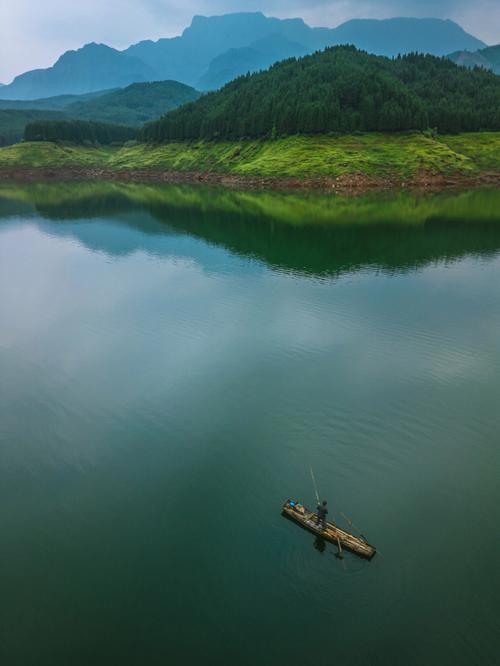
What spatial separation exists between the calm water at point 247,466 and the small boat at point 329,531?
28.2 inches

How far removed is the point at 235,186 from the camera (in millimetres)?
178875

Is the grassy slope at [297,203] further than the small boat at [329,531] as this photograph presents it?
Yes

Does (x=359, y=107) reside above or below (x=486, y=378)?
above

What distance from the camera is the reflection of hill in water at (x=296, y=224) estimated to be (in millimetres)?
84188

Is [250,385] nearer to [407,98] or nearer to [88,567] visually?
[88,567]

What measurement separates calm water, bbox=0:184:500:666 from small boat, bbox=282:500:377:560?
2.35 feet

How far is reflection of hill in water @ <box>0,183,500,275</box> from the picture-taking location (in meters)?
84.2

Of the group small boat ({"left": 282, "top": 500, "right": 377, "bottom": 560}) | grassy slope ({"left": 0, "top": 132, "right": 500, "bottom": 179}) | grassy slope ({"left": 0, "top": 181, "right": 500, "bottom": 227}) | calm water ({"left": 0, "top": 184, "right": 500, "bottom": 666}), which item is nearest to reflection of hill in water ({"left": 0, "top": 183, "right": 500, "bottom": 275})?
grassy slope ({"left": 0, "top": 181, "right": 500, "bottom": 227})

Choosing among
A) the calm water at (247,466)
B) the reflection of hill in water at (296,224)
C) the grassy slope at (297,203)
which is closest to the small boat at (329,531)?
the calm water at (247,466)

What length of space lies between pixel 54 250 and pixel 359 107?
6514 inches

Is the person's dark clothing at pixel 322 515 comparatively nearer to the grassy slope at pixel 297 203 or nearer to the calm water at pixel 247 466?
the calm water at pixel 247 466

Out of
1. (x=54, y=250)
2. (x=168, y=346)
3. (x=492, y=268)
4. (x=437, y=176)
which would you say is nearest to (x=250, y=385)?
(x=168, y=346)

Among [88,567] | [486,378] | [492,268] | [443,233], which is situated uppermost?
[443,233]

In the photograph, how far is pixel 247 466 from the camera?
95.7 feet
